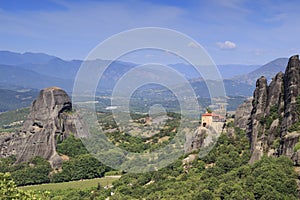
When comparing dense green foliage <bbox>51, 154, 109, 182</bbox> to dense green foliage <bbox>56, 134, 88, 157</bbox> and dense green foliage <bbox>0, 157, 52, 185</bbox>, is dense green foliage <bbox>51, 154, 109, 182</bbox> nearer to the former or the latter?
dense green foliage <bbox>0, 157, 52, 185</bbox>

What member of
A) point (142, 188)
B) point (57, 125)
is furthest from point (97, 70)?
point (57, 125)

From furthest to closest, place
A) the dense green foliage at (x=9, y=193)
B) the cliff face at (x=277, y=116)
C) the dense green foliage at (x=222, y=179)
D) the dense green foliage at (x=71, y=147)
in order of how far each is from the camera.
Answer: the dense green foliage at (x=71, y=147), the cliff face at (x=277, y=116), the dense green foliage at (x=222, y=179), the dense green foliage at (x=9, y=193)

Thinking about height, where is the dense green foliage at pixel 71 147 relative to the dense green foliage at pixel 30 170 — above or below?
above

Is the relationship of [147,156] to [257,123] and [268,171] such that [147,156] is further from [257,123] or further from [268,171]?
[268,171]

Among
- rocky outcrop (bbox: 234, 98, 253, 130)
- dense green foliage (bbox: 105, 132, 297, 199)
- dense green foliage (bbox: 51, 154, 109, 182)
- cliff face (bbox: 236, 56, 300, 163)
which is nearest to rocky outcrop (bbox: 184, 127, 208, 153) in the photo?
dense green foliage (bbox: 105, 132, 297, 199)

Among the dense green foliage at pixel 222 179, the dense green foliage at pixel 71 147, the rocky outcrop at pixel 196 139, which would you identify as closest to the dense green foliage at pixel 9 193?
the dense green foliage at pixel 222 179

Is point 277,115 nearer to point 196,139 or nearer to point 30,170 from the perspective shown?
point 196,139

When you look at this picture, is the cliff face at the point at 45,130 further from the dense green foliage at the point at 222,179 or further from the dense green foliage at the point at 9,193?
the dense green foliage at the point at 9,193
